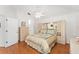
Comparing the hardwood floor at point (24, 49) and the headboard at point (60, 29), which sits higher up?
the headboard at point (60, 29)

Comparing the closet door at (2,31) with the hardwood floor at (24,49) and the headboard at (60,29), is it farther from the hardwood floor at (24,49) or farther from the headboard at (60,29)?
the headboard at (60,29)

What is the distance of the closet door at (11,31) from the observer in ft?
3.77

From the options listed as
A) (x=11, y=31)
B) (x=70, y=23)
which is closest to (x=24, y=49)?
(x=11, y=31)

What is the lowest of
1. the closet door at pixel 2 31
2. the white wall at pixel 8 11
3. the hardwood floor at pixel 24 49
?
the hardwood floor at pixel 24 49

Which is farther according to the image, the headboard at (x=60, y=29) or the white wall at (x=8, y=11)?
the headboard at (x=60, y=29)

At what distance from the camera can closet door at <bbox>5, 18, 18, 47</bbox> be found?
1.15m

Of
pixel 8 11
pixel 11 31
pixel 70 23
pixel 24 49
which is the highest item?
pixel 8 11

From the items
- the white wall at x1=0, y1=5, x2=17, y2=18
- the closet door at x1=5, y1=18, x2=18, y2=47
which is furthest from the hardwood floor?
the white wall at x1=0, y1=5, x2=17, y2=18

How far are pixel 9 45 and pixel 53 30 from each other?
675mm

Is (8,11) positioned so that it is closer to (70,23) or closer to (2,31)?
(2,31)

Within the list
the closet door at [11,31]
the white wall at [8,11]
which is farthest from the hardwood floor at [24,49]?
the white wall at [8,11]

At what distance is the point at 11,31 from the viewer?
1193 millimetres
